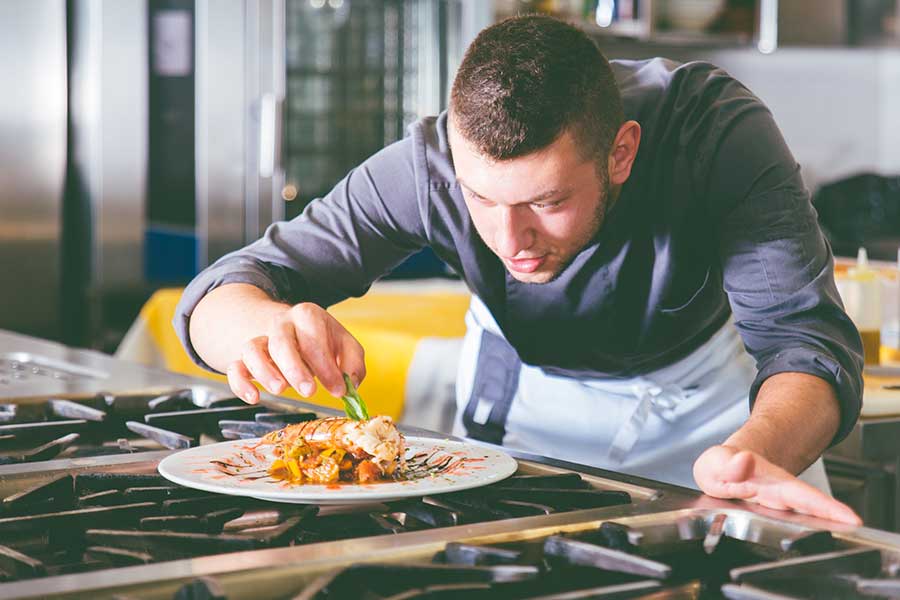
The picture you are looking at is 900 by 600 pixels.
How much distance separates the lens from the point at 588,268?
1.69 m

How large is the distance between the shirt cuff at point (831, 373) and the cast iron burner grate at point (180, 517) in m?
0.42

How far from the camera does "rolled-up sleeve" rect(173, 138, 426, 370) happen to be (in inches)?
68.1

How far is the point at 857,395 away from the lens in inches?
55.6

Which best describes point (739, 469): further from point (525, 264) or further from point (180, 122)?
point (180, 122)

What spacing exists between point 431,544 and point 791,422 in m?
0.56

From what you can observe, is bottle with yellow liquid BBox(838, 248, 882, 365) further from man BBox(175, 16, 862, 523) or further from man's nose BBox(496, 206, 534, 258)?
man's nose BBox(496, 206, 534, 258)

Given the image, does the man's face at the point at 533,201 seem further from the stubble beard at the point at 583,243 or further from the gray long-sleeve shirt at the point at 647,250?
the gray long-sleeve shirt at the point at 647,250

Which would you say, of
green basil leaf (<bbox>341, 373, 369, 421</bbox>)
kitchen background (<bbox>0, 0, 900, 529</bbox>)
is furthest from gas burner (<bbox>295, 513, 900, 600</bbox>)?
kitchen background (<bbox>0, 0, 900, 529</bbox>)

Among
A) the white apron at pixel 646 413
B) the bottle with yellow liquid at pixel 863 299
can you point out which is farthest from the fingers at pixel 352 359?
the bottle with yellow liquid at pixel 863 299

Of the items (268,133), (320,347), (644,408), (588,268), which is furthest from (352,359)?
(268,133)

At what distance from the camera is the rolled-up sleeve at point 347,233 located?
1729 mm

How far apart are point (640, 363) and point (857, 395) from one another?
0.41 metres

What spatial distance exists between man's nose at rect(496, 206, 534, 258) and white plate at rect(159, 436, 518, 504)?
0.81 ft

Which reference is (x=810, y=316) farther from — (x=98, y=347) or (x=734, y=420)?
(x=98, y=347)
